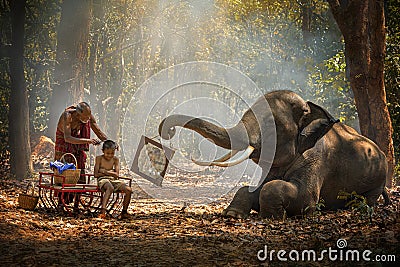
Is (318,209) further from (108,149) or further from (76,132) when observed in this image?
(76,132)

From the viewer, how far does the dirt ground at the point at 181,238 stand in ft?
21.3

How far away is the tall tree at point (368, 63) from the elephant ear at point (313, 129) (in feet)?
10.7

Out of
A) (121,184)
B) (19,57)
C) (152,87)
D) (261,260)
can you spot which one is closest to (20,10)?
(19,57)

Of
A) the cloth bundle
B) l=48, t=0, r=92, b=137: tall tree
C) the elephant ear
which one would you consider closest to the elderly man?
the cloth bundle

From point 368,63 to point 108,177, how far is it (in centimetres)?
680

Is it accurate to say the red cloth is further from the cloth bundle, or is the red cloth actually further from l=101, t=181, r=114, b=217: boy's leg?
l=101, t=181, r=114, b=217: boy's leg

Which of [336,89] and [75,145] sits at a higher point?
[336,89]

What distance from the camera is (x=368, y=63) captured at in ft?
44.2

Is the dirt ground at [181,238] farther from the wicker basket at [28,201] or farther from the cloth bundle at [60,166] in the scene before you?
the cloth bundle at [60,166]

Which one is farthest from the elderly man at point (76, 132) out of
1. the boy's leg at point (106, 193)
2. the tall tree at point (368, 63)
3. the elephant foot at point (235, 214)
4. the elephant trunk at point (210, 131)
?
the tall tree at point (368, 63)

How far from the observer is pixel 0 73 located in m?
18.5

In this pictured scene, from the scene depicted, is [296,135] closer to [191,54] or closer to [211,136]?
[211,136]

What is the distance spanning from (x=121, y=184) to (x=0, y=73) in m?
10.5

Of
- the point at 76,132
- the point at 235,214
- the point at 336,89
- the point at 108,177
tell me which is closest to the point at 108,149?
the point at 108,177
